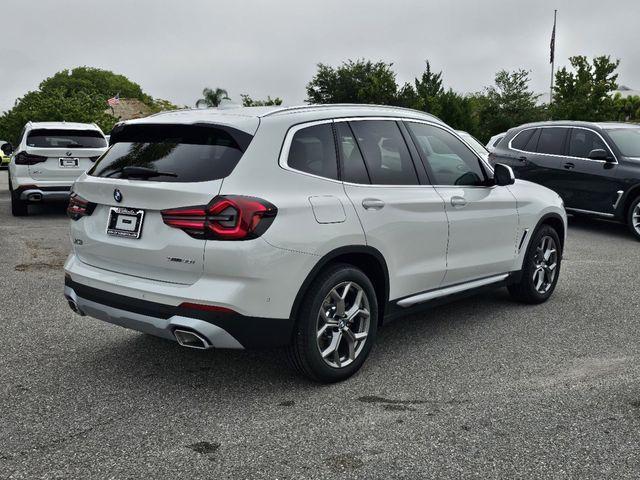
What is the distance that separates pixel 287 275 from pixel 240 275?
273 millimetres

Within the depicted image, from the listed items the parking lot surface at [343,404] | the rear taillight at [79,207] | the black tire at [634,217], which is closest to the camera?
the parking lot surface at [343,404]

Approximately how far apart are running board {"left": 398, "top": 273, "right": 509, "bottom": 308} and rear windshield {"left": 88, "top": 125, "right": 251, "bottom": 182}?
158 centimetres

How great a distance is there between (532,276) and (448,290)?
1418 mm

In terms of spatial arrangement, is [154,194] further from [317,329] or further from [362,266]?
[362,266]

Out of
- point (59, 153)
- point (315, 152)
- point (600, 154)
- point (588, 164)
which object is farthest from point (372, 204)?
point (59, 153)

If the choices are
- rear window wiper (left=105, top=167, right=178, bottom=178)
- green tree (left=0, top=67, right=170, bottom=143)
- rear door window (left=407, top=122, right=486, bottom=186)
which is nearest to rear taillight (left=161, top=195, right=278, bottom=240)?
rear window wiper (left=105, top=167, right=178, bottom=178)

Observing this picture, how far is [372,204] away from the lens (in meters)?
4.32

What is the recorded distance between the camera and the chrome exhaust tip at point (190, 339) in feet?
12.2

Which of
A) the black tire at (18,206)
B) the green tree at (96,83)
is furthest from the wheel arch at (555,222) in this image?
the green tree at (96,83)

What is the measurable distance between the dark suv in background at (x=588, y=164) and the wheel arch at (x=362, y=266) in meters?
7.43

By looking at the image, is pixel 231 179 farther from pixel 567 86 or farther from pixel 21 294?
pixel 567 86

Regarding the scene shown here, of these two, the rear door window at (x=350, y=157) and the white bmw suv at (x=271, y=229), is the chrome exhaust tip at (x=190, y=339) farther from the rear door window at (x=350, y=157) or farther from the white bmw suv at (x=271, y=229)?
the rear door window at (x=350, y=157)

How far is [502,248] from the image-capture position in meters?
5.61

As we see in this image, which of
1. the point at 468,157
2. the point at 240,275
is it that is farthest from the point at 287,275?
the point at 468,157
